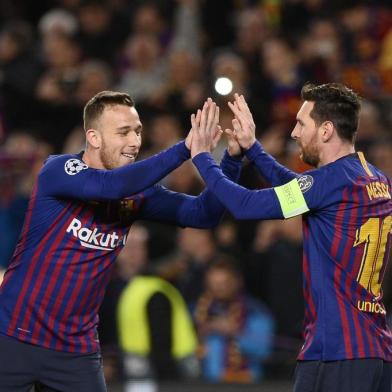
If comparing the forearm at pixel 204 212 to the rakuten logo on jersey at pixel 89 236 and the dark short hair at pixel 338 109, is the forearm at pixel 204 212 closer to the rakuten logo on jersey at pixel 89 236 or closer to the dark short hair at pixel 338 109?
the rakuten logo on jersey at pixel 89 236

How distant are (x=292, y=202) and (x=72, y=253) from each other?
100 cm

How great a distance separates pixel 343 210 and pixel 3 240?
3852mm


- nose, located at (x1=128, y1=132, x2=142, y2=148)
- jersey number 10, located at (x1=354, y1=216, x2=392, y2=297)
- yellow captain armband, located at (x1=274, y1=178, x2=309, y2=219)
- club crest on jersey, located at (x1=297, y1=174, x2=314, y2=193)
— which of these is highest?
nose, located at (x1=128, y1=132, x2=142, y2=148)

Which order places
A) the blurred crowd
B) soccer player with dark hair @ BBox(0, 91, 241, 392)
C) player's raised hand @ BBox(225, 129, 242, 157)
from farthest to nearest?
the blurred crowd < player's raised hand @ BBox(225, 129, 242, 157) < soccer player with dark hair @ BBox(0, 91, 241, 392)

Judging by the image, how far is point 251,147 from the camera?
16.6 ft

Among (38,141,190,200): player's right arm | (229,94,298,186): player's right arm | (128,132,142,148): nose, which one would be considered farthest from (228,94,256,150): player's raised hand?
(128,132,142,148): nose

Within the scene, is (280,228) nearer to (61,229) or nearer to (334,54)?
(334,54)

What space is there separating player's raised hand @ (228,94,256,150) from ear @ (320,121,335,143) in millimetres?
390

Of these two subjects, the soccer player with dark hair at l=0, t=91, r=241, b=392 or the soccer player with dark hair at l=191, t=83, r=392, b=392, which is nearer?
the soccer player with dark hair at l=191, t=83, r=392, b=392

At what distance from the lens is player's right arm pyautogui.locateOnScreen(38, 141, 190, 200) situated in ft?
15.5

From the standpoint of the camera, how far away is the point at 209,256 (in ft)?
25.3

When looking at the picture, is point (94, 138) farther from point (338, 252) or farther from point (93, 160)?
point (338, 252)

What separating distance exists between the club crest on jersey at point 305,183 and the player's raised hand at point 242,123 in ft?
1.53

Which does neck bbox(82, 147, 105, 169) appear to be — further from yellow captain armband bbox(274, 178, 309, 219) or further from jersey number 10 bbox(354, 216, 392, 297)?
jersey number 10 bbox(354, 216, 392, 297)
